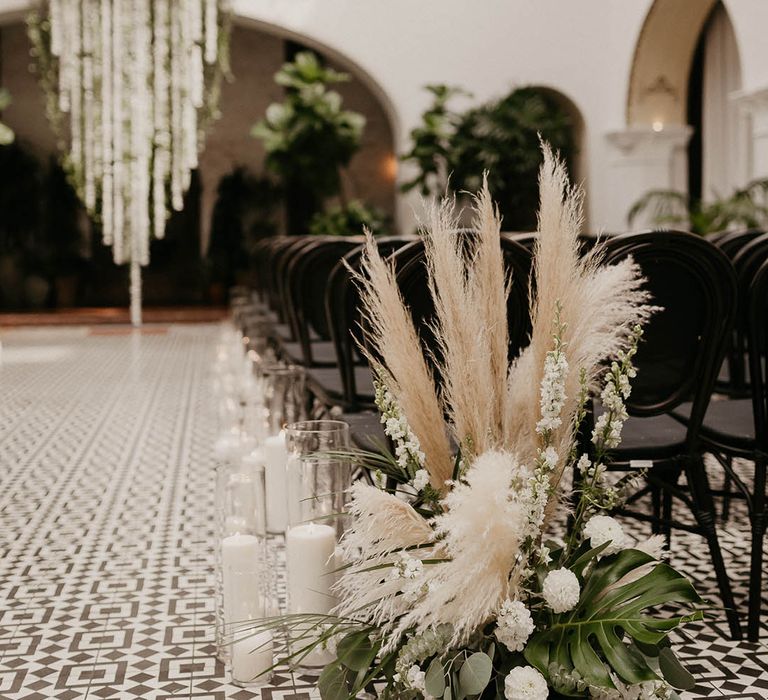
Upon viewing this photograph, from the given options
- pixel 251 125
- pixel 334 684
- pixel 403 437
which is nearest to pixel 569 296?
pixel 403 437

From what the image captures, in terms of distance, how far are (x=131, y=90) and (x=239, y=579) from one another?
356 inches

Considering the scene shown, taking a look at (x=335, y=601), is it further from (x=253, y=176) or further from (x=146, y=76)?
(x=253, y=176)

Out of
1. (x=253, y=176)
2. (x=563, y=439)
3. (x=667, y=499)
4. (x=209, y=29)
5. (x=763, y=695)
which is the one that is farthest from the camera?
(x=253, y=176)

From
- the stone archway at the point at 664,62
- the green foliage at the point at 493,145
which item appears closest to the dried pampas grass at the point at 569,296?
the green foliage at the point at 493,145

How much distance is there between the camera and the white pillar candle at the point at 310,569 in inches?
77.2

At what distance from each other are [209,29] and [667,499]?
27.3 ft

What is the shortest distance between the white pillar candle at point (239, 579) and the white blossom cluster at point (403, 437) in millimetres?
602

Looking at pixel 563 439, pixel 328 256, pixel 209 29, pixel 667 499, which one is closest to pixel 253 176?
pixel 209 29

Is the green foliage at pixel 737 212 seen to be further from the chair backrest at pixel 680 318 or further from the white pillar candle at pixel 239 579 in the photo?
the white pillar candle at pixel 239 579

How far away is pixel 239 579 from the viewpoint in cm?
203

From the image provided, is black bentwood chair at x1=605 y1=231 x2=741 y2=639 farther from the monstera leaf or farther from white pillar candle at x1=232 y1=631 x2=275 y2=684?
white pillar candle at x1=232 y1=631 x2=275 y2=684

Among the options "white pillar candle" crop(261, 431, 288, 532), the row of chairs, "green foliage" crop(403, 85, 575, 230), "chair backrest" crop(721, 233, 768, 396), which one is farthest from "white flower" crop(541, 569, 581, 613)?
"green foliage" crop(403, 85, 575, 230)

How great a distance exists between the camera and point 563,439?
149 centimetres

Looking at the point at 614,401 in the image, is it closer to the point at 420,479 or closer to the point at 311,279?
the point at 420,479
